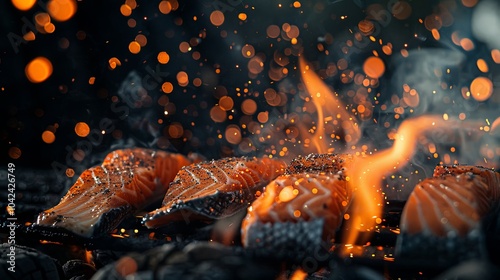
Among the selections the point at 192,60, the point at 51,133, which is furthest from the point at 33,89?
the point at 192,60

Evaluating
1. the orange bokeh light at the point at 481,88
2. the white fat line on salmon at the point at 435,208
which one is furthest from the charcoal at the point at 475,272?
the orange bokeh light at the point at 481,88

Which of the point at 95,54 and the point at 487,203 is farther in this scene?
the point at 95,54

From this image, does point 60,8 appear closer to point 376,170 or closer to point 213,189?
point 213,189

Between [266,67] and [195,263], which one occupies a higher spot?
[266,67]

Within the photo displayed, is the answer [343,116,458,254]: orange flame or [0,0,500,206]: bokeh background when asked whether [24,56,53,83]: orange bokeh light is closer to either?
[0,0,500,206]: bokeh background

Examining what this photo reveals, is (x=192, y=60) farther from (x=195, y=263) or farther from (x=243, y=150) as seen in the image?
(x=195, y=263)

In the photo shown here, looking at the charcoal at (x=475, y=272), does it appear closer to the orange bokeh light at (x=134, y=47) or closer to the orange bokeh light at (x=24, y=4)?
the orange bokeh light at (x=134, y=47)

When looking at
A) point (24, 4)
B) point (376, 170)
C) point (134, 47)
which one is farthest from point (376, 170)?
point (24, 4)

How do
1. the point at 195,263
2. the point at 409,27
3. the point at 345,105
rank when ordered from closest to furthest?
the point at 195,263
the point at 409,27
the point at 345,105
